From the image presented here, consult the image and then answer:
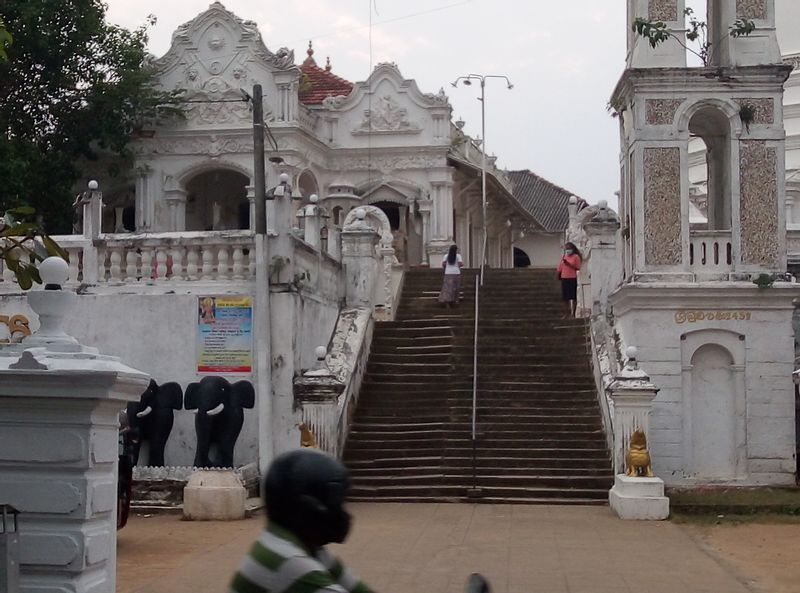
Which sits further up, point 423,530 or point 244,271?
point 244,271

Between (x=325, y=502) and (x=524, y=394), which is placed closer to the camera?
(x=325, y=502)

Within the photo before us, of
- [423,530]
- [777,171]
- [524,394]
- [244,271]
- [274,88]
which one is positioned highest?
[274,88]

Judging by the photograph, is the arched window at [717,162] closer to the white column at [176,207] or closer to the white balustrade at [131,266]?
the white balustrade at [131,266]

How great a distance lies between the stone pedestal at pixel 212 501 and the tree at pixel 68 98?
1389 centimetres

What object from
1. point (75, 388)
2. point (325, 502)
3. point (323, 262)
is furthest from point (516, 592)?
point (323, 262)

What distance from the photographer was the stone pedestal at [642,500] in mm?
16031

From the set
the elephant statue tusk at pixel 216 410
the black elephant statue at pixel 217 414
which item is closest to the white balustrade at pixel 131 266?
the black elephant statue at pixel 217 414

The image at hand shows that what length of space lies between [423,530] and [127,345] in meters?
6.09

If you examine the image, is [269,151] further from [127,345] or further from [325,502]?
[325,502]

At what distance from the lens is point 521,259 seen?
45.2 m

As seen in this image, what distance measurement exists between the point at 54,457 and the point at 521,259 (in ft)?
128

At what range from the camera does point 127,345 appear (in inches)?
736

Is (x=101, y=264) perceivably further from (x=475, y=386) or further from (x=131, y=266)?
(x=475, y=386)

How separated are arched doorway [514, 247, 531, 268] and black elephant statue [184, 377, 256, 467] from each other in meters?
27.5
